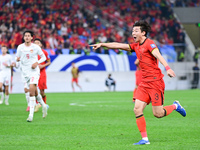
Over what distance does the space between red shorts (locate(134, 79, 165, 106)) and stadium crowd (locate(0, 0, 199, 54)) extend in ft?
72.3

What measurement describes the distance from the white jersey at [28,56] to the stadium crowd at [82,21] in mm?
17216

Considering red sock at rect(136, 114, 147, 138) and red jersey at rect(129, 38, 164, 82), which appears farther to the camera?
red jersey at rect(129, 38, 164, 82)

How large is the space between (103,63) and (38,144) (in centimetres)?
2419

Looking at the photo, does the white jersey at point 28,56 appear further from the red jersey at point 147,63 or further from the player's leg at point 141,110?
the player's leg at point 141,110

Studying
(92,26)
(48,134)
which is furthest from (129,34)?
(48,134)

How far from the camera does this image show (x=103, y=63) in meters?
31.2

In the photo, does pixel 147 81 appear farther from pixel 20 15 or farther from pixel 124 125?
pixel 20 15

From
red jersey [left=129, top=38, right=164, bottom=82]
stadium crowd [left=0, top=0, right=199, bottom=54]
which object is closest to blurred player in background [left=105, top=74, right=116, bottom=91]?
stadium crowd [left=0, top=0, right=199, bottom=54]

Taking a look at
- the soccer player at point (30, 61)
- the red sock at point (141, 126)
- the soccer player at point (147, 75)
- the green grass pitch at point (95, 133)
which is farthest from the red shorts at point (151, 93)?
the soccer player at point (30, 61)

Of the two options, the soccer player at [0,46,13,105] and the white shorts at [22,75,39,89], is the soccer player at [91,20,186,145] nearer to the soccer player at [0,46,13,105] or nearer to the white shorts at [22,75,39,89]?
the white shorts at [22,75,39,89]

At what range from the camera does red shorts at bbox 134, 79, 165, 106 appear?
24.2 ft

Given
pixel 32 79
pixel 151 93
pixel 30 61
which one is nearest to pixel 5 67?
pixel 30 61

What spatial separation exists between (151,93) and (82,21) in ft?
87.3

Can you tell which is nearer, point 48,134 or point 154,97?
point 154,97
